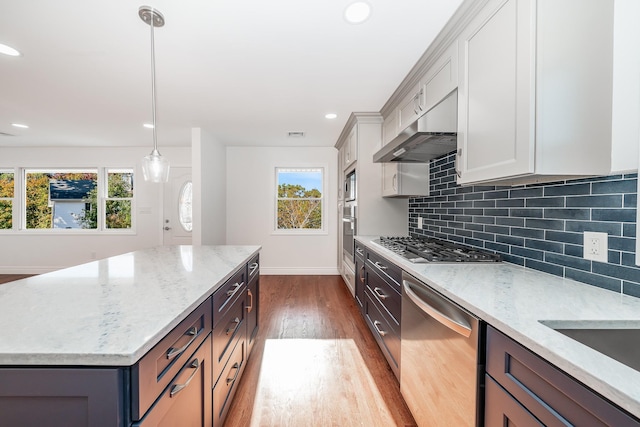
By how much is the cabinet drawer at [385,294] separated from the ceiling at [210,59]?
1743mm

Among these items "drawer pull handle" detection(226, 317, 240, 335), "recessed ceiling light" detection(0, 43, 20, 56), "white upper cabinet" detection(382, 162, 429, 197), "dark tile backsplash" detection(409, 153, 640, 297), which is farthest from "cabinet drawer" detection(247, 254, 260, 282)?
"recessed ceiling light" detection(0, 43, 20, 56)

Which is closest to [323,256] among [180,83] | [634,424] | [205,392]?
[180,83]

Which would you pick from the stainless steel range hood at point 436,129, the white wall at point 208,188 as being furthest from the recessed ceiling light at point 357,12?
the white wall at point 208,188

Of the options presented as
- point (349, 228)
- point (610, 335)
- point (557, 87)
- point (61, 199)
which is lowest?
point (610, 335)

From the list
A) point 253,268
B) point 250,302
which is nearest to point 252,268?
point 253,268

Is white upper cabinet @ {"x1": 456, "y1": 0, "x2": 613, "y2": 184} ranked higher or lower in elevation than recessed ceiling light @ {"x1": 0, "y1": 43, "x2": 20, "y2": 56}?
lower

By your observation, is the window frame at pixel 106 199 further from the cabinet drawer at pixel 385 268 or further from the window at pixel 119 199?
the cabinet drawer at pixel 385 268

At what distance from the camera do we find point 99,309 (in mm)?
938

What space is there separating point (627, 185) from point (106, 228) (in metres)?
6.70

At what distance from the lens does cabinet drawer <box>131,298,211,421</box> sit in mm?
705

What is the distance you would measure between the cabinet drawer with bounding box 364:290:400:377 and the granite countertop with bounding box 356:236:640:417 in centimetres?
57

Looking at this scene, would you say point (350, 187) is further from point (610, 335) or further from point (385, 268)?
point (610, 335)

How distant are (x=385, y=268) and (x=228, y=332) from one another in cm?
115

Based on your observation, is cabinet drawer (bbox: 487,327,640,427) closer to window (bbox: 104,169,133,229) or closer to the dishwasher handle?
the dishwasher handle
